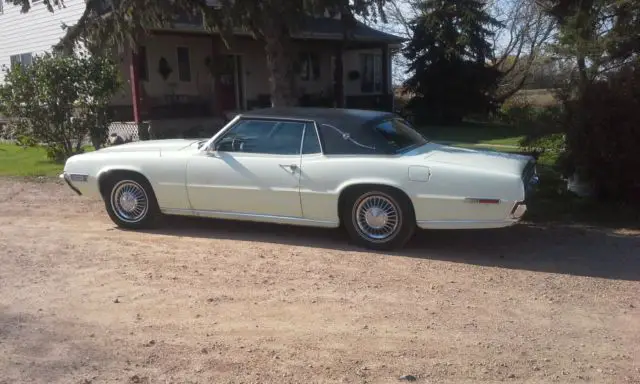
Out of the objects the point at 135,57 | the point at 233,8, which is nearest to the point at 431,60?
the point at 135,57

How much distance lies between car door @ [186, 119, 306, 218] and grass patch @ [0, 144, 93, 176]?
6478 mm

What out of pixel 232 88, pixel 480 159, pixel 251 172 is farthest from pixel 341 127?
pixel 232 88

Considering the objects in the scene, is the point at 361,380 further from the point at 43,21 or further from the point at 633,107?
the point at 43,21

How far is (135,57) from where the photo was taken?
17.4 m

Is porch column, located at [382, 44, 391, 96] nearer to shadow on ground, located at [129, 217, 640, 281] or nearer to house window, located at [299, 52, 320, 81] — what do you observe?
house window, located at [299, 52, 320, 81]

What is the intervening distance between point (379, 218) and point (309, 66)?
1908cm

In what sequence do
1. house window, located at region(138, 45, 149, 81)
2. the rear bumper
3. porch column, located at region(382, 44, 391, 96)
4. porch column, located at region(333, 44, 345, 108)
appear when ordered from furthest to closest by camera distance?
porch column, located at region(382, 44, 391, 96)
porch column, located at region(333, 44, 345, 108)
house window, located at region(138, 45, 149, 81)
the rear bumper

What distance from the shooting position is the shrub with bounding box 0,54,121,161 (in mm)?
13414

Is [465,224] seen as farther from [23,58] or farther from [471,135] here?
[23,58]

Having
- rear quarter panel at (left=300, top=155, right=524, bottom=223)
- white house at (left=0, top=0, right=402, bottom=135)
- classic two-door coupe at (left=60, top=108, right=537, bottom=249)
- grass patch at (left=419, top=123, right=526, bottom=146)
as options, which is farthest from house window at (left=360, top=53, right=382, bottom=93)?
rear quarter panel at (left=300, top=155, right=524, bottom=223)

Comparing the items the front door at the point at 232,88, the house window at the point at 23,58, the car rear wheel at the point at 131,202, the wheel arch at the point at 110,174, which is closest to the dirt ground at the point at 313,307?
the car rear wheel at the point at 131,202

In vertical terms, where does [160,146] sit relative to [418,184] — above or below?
above

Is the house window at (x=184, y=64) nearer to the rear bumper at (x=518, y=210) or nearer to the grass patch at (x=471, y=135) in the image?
the grass patch at (x=471, y=135)

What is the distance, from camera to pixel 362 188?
21.3ft
